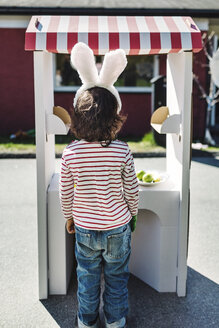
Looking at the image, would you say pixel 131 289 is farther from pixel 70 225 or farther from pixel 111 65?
pixel 111 65

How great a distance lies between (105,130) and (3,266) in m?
1.93

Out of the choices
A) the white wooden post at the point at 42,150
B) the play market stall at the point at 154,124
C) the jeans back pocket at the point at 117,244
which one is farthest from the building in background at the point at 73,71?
the jeans back pocket at the point at 117,244

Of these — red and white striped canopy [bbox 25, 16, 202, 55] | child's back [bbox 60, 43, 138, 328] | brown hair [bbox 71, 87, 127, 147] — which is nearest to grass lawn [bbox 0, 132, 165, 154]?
red and white striped canopy [bbox 25, 16, 202, 55]

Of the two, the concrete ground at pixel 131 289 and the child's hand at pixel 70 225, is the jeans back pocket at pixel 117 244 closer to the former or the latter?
the child's hand at pixel 70 225

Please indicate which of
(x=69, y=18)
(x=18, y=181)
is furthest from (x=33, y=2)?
(x=69, y=18)

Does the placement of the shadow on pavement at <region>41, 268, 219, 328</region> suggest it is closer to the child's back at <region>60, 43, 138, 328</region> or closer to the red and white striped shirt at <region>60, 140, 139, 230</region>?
the child's back at <region>60, 43, 138, 328</region>

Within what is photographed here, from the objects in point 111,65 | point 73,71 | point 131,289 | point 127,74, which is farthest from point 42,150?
Answer: point 127,74

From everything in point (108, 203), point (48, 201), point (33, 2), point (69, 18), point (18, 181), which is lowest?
point (18, 181)

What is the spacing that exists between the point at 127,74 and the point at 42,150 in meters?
8.46

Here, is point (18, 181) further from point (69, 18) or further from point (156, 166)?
point (69, 18)

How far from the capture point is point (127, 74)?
35.8 ft

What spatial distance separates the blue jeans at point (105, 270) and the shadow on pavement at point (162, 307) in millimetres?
260

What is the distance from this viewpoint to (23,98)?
1038 cm

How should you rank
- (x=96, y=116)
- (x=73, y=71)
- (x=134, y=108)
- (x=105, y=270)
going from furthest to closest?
1. (x=73, y=71)
2. (x=134, y=108)
3. (x=105, y=270)
4. (x=96, y=116)
